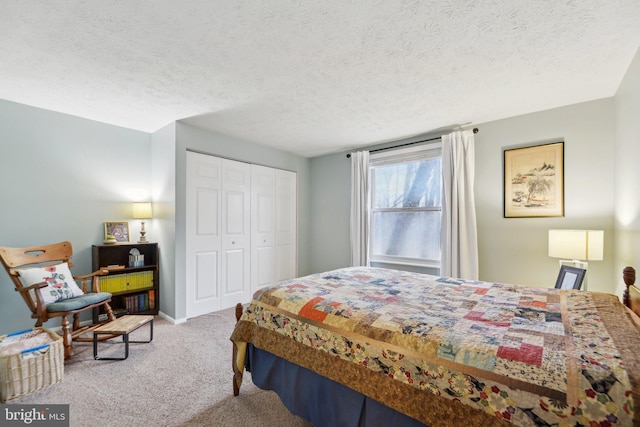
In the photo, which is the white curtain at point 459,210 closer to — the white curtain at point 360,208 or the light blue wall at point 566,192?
the light blue wall at point 566,192

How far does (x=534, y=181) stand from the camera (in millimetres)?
3027

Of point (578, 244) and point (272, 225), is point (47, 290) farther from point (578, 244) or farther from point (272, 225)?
point (578, 244)

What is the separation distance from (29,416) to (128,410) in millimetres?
566

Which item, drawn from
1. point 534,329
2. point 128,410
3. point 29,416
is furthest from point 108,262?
point 534,329

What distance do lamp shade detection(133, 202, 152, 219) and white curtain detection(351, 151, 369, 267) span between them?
293 cm

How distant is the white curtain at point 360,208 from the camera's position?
428 centimetres

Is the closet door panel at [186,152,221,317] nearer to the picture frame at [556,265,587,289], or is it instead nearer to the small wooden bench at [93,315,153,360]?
the small wooden bench at [93,315,153,360]

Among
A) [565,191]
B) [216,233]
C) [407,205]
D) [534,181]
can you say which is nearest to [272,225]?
[216,233]

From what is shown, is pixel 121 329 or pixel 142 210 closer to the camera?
pixel 121 329

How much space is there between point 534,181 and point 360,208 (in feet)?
7.20

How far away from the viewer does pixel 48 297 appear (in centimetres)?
256

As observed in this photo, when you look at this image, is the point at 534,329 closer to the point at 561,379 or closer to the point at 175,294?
the point at 561,379

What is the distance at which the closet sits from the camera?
11.7 ft

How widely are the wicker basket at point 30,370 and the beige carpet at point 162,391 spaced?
0.06 meters
